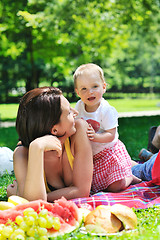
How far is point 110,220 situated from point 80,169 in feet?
2.11

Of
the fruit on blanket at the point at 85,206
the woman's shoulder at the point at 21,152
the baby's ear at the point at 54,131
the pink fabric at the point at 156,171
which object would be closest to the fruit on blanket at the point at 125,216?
the fruit on blanket at the point at 85,206

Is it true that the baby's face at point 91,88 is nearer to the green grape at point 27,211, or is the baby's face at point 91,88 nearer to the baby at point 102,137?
the baby at point 102,137

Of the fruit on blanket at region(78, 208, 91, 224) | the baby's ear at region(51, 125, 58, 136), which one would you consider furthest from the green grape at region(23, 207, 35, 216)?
the baby's ear at region(51, 125, 58, 136)

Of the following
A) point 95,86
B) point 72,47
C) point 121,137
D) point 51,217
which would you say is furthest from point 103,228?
point 72,47

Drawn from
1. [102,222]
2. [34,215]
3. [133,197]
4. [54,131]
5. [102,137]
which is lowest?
[133,197]

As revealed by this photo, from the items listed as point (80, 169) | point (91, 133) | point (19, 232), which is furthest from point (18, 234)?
point (91, 133)

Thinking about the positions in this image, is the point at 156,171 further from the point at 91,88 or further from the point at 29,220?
the point at 29,220

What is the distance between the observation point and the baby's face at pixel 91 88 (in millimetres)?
3766

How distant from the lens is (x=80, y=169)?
314 cm

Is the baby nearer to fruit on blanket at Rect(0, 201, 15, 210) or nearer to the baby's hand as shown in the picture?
the baby's hand

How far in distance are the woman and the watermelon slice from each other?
181 mm

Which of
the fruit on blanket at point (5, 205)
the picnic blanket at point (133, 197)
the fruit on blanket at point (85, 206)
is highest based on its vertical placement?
the fruit on blanket at point (5, 205)

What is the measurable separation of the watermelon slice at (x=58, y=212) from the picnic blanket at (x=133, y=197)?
39 centimetres

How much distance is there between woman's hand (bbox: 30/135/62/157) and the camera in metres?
2.81
